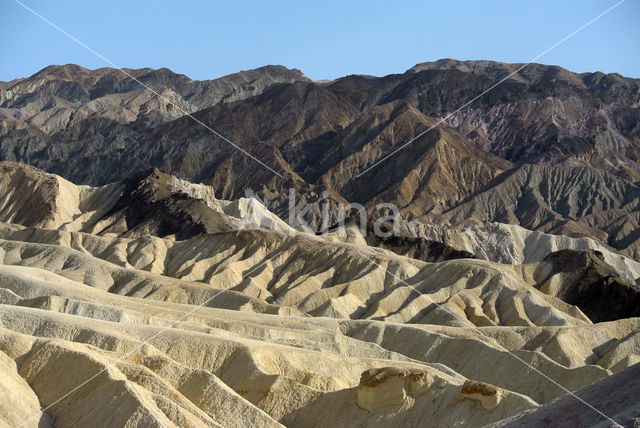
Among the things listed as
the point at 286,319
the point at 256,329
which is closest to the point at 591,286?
the point at 286,319

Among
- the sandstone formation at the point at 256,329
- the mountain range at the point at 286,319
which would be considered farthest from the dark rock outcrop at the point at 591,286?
the sandstone formation at the point at 256,329

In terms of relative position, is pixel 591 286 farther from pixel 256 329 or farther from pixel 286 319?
pixel 256 329

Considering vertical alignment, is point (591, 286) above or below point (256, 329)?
below

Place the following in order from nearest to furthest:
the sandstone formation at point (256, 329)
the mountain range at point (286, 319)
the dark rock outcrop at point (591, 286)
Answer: the mountain range at point (286, 319) → the sandstone formation at point (256, 329) → the dark rock outcrop at point (591, 286)

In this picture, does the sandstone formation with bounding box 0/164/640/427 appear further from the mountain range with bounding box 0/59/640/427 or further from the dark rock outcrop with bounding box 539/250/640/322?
the dark rock outcrop with bounding box 539/250/640/322

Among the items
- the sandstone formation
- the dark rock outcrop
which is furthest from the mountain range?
the dark rock outcrop

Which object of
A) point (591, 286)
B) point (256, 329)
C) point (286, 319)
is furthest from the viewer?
point (591, 286)

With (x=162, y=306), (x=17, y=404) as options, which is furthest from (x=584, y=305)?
(x=17, y=404)

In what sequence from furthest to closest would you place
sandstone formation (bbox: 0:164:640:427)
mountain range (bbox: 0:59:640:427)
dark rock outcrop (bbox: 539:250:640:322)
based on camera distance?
dark rock outcrop (bbox: 539:250:640:322)
sandstone formation (bbox: 0:164:640:427)
mountain range (bbox: 0:59:640:427)

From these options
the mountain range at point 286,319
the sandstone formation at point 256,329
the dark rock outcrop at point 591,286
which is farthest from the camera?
the dark rock outcrop at point 591,286

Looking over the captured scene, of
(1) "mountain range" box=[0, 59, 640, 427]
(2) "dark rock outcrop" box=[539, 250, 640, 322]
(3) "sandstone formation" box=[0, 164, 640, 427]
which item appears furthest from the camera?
(2) "dark rock outcrop" box=[539, 250, 640, 322]

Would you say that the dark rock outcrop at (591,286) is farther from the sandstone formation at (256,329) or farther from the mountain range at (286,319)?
the sandstone formation at (256,329)
